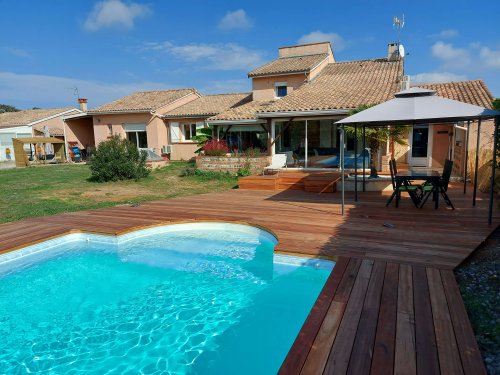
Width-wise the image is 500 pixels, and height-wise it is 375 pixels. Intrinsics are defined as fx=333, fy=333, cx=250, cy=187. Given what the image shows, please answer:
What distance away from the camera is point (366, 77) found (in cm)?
1972

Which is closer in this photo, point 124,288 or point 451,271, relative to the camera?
point 451,271

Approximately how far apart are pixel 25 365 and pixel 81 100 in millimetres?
35595

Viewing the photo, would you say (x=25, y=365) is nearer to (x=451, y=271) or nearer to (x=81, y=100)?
(x=451, y=271)

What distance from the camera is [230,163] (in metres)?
16.8

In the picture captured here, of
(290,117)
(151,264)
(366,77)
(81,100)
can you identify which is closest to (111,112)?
(81,100)

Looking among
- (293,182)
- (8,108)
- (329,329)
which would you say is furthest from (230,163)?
(8,108)

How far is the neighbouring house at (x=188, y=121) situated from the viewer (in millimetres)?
24844

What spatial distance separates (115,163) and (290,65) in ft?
42.9

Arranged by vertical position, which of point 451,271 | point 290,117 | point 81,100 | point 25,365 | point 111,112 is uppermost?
point 81,100

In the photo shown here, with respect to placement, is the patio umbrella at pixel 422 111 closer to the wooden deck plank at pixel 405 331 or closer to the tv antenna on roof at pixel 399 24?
the wooden deck plank at pixel 405 331

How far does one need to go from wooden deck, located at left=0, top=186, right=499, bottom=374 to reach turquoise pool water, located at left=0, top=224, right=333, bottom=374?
511 mm

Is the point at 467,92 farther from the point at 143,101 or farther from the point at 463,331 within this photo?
the point at 143,101

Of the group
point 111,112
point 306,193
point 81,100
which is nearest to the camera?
point 306,193

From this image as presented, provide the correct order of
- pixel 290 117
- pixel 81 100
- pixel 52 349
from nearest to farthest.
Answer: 1. pixel 52 349
2. pixel 290 117
3. pixel 81 100
